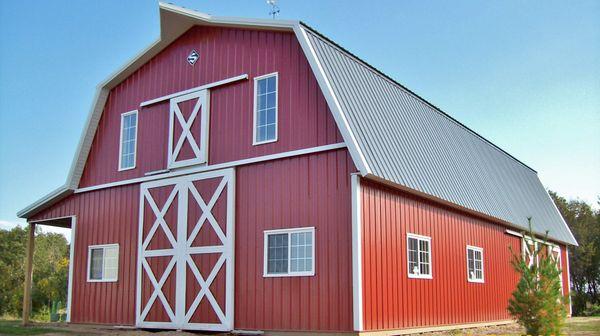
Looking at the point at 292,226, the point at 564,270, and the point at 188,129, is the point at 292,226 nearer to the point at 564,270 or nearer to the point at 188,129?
the point at 188,129

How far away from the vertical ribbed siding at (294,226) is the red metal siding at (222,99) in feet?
2.02

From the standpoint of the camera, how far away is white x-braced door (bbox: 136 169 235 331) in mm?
15297

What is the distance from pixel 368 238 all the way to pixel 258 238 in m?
2.71

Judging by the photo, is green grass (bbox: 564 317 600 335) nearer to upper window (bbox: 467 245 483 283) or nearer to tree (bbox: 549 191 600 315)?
upper window (bbox: 467 245 483 283)

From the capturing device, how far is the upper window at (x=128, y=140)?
18422 mm

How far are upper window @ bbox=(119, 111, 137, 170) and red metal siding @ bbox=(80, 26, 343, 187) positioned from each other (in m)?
0.21

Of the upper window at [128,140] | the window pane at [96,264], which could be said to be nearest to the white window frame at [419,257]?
the upper window at [128,140]

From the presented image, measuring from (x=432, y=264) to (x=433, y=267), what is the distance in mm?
83

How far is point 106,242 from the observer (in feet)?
60.4

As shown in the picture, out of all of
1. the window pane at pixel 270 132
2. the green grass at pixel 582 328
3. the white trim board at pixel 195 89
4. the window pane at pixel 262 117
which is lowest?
the green grass at pixel 582 328

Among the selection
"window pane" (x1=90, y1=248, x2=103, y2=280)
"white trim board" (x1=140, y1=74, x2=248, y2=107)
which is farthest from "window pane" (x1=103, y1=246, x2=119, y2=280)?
"white trim board" (x1=140, y1=74, x2=248, y2=107)

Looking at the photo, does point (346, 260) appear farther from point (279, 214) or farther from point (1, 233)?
point (1, 233)

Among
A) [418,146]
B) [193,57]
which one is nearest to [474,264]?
[418,146]

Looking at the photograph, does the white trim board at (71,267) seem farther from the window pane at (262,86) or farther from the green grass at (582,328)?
the green grass at (582,328)
